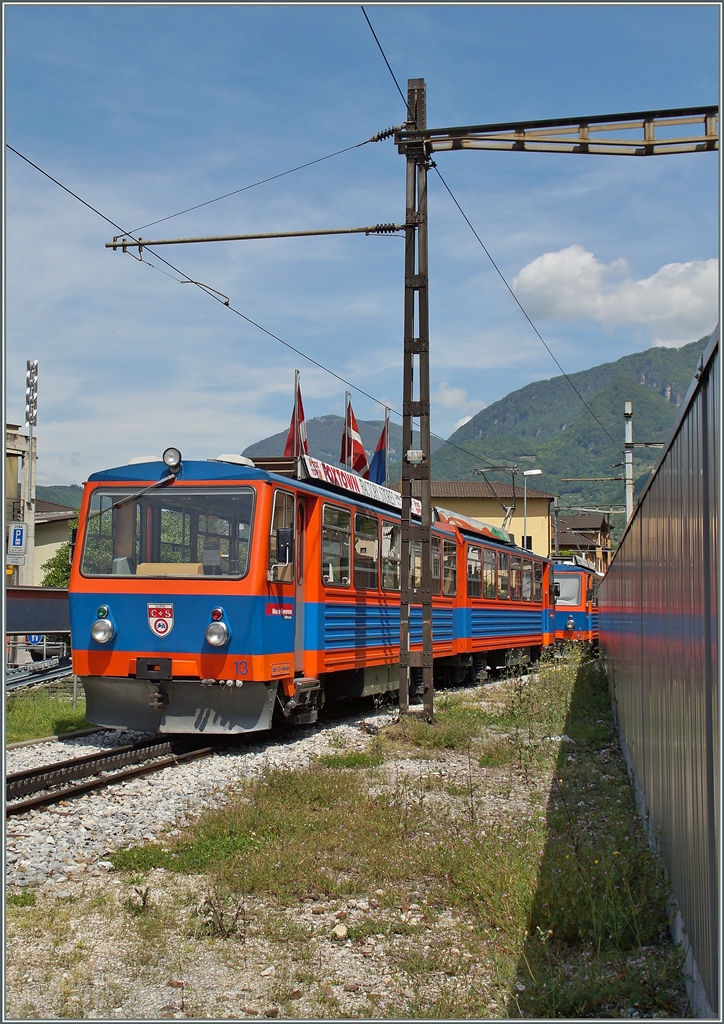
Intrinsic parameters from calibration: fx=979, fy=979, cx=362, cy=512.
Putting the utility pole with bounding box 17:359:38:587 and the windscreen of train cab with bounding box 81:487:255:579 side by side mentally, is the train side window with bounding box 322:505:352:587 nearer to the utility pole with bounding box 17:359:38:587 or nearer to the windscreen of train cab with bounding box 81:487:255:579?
the windscreen of train cab with bounding box 81:487:255:579

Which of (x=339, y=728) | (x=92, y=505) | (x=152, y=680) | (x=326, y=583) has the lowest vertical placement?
(x=339, y=728)

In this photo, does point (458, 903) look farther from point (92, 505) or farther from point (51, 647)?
point (51, 647)

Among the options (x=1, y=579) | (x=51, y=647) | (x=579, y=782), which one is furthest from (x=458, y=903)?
(x=51, y=647)

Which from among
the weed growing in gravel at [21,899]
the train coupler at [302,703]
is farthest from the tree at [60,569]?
the weed growing in gravel at [21,899]

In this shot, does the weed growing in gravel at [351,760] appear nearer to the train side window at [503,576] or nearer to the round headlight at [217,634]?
the round headlight at [217,634]

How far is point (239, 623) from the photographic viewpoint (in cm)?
996

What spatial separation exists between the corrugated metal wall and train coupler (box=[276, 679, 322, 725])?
5.13 meters

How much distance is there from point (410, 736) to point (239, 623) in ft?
9.49

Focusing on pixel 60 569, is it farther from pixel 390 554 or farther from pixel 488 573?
pixel 390 554

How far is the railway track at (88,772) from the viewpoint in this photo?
7715mm

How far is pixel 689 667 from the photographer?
4215mm

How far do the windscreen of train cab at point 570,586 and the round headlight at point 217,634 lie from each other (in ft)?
79.3

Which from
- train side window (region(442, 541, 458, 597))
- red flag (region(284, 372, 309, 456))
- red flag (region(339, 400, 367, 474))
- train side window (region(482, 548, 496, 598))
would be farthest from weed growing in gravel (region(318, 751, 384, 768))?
train side window (region(482, 548, 496, 598))

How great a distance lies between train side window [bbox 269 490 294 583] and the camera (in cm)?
1033
